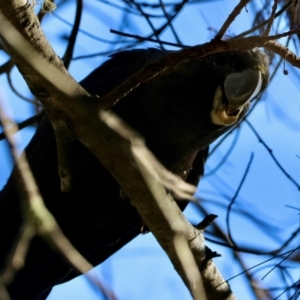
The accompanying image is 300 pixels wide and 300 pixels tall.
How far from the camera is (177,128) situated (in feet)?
7.57

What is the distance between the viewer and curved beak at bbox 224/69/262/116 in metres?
2.02

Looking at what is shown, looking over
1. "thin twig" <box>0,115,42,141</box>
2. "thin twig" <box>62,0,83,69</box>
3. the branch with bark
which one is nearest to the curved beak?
the branch with bark

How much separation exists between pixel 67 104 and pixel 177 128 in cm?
85

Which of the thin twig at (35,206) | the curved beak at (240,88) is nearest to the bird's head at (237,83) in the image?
the curved beak at (240,88)

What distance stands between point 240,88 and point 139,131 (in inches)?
20.2

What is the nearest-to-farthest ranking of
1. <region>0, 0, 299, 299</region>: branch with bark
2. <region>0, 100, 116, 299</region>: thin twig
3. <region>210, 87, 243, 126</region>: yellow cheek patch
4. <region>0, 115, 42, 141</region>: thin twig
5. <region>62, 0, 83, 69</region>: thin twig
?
<region>0, 100, 116, 299</region>: thin twig < <region>0, 0, 299, 299</region>: branch with bark < <region>210, 87, 243, 126</region>: yellow cheek patch < <region>62, 0, 83, 69</region>: thin twig < <region>0, 115, 42, 141</region>: thin twig

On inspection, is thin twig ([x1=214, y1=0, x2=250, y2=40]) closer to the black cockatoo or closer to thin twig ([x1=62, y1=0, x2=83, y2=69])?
the black cockatoo

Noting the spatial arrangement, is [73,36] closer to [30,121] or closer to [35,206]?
[30,121]

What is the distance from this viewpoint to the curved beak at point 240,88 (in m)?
2.02

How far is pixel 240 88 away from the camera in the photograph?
203 cm

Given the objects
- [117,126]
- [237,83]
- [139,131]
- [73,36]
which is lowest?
[117,126]

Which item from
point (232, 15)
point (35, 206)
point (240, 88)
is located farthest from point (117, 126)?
point (240, 88)

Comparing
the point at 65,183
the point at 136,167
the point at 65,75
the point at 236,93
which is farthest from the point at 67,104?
the point at 236,93

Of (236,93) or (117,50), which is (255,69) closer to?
(236,93)
